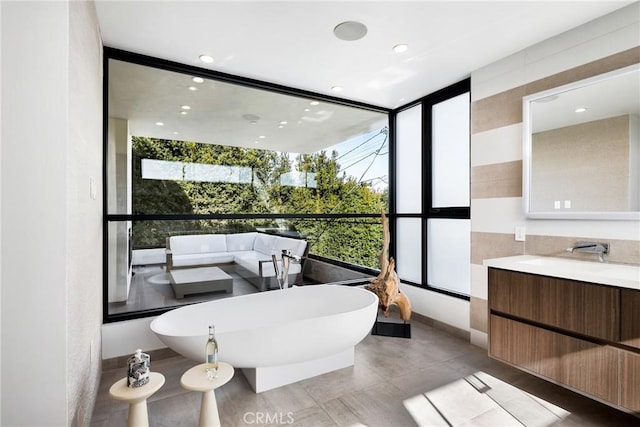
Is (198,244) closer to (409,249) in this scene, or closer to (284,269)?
(284,269)

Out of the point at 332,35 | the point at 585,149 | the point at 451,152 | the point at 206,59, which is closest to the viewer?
the point at 585,149

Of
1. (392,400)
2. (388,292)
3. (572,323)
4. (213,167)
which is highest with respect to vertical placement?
(213,167)

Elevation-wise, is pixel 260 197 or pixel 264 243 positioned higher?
pixel 260 197

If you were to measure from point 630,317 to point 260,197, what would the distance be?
8.93 feet

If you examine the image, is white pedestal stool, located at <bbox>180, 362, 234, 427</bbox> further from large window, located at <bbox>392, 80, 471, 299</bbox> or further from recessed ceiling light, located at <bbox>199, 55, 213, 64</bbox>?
large window, located at <bbox>392, 80, 471, 299</bbox>

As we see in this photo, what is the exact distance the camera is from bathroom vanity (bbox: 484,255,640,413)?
1.68 metres

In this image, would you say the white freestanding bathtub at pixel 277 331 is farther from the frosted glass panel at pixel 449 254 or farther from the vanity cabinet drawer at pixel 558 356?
the frosted glass panel at pixel 449 254

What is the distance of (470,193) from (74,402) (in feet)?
10.1

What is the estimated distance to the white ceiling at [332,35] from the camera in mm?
2066

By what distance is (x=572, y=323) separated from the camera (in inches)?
73.9

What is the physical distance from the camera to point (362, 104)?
389 cm

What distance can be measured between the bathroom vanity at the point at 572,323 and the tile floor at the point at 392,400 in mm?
252

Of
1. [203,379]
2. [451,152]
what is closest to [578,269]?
[451,152]

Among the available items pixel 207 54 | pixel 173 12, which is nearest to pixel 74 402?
pixel 173 12
